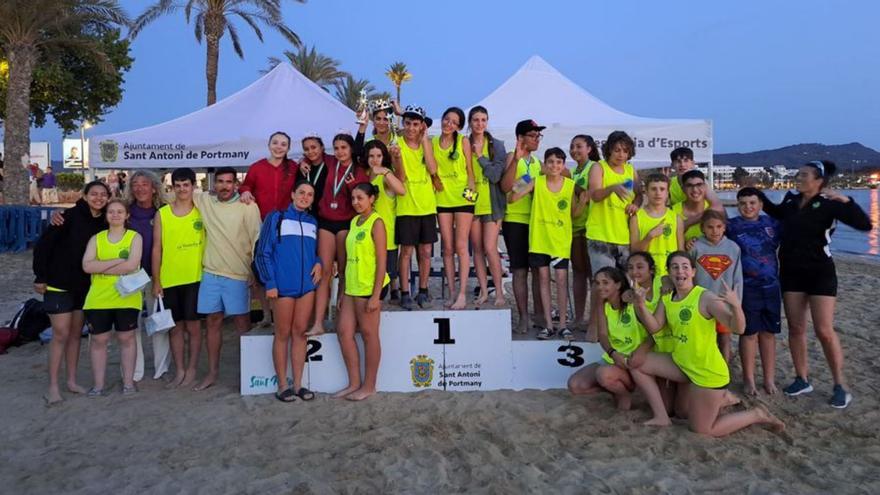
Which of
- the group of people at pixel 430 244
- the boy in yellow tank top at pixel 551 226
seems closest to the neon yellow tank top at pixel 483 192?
the group of people at pixel 430 244

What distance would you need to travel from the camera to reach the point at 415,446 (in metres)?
3.81

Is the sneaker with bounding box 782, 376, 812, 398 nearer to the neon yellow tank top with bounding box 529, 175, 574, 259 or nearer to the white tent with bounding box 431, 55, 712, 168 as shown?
the neon yellow tank top with bounding box 529, 175, 574, 259

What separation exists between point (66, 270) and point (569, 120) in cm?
759

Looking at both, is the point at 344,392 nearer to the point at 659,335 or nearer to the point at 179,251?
the point at 179,251

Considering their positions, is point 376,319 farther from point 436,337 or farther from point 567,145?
point 567,145

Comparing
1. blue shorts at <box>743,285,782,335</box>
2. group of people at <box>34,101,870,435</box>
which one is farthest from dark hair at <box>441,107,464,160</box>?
blue shorts at <box>743,285,782,335</box>

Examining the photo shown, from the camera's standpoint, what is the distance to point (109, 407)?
4574 mm

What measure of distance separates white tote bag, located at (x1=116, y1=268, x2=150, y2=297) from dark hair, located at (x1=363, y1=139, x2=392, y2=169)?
1.96 metres

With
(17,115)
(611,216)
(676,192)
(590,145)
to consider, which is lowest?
(611,216)

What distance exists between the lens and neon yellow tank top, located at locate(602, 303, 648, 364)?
13.6 feet

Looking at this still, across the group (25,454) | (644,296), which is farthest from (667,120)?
(25,454)

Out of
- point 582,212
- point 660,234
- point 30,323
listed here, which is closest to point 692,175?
point 660,234

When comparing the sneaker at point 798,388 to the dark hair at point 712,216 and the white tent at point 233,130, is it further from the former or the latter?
the white tent at point 233,130

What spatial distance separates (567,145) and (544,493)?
21.4ft
